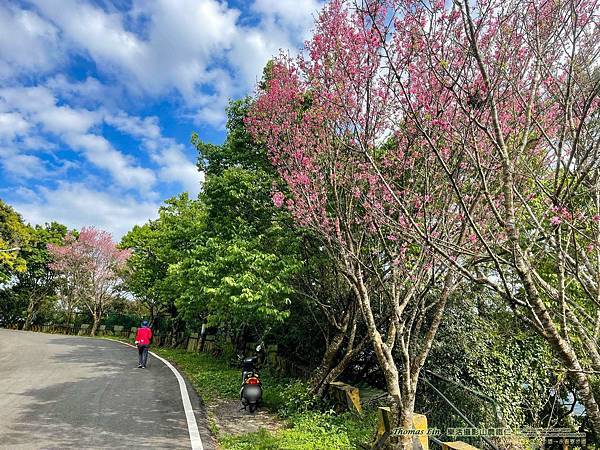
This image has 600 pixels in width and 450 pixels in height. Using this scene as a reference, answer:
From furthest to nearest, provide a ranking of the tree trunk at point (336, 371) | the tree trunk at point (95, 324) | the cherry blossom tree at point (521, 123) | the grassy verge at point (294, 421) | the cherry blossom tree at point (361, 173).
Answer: the tree trunk at point (95, 324) → the tree trunk at point (336, 371) → the grassy verge at point (294, 421) → the cherry blossom tree at point (361, 173) → the cherry blossom tree at point (521, 123)

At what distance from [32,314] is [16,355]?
23.7m

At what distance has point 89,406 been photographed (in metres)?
7.72

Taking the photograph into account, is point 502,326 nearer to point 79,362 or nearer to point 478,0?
point 478,0

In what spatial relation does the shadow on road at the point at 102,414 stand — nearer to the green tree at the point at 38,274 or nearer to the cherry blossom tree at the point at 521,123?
the cherry blossom tree at the point at 521,123

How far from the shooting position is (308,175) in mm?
7363

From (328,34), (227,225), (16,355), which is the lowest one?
(16,355)

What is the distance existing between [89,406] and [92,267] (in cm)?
2611

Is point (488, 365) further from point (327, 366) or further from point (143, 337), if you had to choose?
point (143, 337)

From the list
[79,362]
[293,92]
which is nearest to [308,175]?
[293,92]

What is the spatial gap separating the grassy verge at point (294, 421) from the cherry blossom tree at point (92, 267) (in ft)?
73.9

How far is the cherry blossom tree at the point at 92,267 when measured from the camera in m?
30.7

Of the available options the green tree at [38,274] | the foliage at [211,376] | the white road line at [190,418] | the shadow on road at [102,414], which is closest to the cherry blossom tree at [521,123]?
the white road line at [190,418]

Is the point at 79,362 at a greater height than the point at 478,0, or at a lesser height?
lesser

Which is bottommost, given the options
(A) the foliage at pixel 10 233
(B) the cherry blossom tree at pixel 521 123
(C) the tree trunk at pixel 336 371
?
(C) the tree trunk at pixel 336 371
